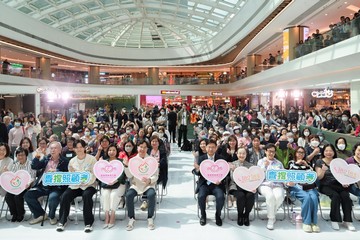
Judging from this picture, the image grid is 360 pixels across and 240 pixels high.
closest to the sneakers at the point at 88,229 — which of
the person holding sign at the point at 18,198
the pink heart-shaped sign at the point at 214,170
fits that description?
the person holding sign at the point at 18,198

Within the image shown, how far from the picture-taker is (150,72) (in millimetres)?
35250

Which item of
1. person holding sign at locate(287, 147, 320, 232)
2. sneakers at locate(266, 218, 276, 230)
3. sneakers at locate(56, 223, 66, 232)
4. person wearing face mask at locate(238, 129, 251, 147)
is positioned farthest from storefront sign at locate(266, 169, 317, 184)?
sneakers at locate(56, 223, 66, 232)

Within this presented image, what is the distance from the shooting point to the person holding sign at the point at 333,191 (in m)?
4.52

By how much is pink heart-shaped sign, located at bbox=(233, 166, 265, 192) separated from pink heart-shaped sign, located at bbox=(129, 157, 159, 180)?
1325 millimetres

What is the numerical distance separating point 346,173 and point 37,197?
15.6 feet

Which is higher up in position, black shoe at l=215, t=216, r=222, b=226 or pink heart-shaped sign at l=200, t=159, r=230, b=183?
pink heart-shaped sign at l=200, t=159, r=230, b=183

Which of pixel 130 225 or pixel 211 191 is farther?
pixel 211 191

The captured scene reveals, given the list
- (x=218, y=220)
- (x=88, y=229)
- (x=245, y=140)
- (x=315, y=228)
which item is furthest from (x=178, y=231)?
(x=245, y=140)

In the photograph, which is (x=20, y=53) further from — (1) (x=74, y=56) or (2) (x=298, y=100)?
(2) (x=298, y=100)

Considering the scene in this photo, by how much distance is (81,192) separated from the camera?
4855 mm

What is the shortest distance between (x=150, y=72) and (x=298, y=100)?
789 inches

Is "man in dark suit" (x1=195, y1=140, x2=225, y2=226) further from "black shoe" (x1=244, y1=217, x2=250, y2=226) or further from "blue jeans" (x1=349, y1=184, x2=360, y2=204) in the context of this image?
"blue jeans" (x1=349, y1=184, x2=360, y2=204)

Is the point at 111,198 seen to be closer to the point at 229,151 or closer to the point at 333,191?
the point at 229,151

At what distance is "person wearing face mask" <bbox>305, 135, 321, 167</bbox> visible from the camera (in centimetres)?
607
